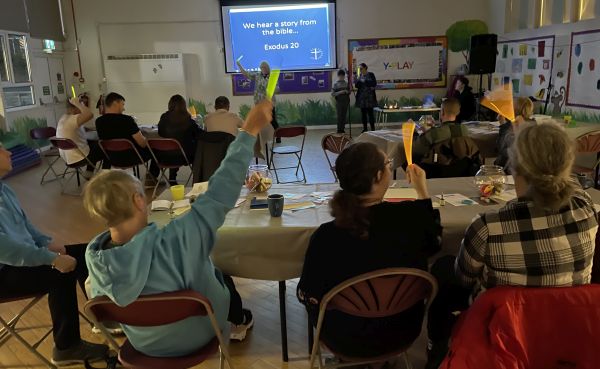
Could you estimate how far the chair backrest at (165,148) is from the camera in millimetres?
4898

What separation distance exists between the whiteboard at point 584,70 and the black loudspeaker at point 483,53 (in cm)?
151

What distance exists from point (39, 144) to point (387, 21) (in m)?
7.39

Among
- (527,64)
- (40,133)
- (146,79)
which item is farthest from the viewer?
(146,79)

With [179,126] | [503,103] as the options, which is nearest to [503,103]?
[503,103]

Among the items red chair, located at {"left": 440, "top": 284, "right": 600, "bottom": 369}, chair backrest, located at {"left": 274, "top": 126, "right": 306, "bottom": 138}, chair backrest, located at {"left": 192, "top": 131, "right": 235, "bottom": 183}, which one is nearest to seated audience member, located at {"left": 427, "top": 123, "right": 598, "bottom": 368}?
red chair, located at {"left": 440, "top": 284, "right": 600, "bottom": 369}

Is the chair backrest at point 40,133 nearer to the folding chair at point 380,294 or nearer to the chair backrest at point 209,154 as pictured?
the chair backrest at point 209,154

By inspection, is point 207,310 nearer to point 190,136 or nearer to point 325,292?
point 325,292

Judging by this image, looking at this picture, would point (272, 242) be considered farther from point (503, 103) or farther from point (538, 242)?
point (503, 103)

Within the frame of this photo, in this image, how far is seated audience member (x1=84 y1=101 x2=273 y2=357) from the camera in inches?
59.5

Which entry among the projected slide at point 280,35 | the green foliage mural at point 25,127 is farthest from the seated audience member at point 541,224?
the projected slide at point 280,35

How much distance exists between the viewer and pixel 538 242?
1494 millimetres

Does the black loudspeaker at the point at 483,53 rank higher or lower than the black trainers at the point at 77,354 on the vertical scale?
higher

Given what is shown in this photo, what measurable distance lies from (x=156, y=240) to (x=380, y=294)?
761 mm

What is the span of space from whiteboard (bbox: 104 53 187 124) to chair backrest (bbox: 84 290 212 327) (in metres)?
9.06
